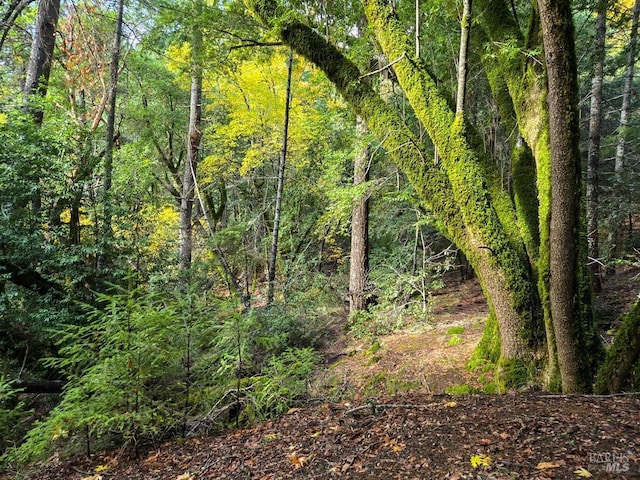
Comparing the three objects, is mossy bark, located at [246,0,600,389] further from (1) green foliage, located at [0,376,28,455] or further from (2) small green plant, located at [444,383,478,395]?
(1) green foliage, located at [0,376,28,455]

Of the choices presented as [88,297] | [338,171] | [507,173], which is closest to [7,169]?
[88,297]

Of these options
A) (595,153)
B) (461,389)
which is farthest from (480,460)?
(595,153)

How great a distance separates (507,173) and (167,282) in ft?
30.2

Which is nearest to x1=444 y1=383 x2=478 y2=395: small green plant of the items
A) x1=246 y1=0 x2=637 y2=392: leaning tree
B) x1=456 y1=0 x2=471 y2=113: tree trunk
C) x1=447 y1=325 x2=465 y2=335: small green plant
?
x1=246 y1=0 x2=637 y2=392: leaning tree

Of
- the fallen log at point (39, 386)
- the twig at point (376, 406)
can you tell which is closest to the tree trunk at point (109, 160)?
the fallen log at point (39, 386)

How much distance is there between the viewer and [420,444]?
2.49 m

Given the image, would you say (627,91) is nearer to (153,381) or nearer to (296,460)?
(296,460)

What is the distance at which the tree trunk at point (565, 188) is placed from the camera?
8.75ft

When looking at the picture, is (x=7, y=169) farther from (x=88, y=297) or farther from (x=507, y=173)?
(x=507, y=173)

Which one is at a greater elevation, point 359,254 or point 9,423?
point 359,254

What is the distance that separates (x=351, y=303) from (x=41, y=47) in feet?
28.3

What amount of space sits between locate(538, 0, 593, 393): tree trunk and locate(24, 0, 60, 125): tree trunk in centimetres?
867

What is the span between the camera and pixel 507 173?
393 inches

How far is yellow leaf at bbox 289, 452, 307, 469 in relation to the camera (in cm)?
254
